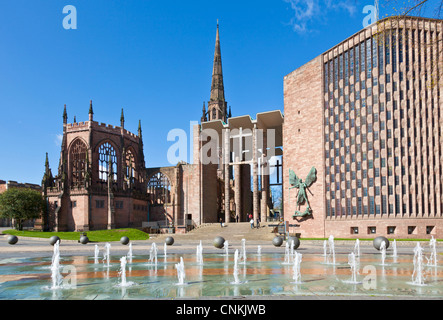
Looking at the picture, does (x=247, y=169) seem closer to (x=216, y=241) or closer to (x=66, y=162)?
(x=66, y=162)

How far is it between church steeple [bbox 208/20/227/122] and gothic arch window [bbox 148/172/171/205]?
22634mm

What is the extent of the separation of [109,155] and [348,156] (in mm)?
38937

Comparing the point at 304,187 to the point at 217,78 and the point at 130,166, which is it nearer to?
the point at 130,166

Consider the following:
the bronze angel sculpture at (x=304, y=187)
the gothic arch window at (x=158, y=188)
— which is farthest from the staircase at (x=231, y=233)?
the gothic arch window at (x=158, y=188)

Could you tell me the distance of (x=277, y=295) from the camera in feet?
28.8

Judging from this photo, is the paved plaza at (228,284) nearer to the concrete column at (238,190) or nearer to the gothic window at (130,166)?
the concrete column at (238,190)

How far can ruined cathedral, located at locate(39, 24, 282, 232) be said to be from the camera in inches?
2259

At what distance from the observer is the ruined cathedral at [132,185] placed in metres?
57.4

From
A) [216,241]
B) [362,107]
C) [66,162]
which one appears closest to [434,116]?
[362,107]

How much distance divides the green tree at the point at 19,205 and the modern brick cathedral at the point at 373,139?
37.8m

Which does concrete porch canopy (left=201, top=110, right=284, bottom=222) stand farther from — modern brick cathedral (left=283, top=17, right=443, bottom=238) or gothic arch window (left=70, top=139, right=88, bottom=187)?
gothic arch window (left=70, top=139, right=88, bottom=187)

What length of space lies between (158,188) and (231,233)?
29.0 meters

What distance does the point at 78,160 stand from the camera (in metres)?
63.3

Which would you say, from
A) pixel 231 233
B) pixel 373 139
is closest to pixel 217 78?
pixel 231 233
